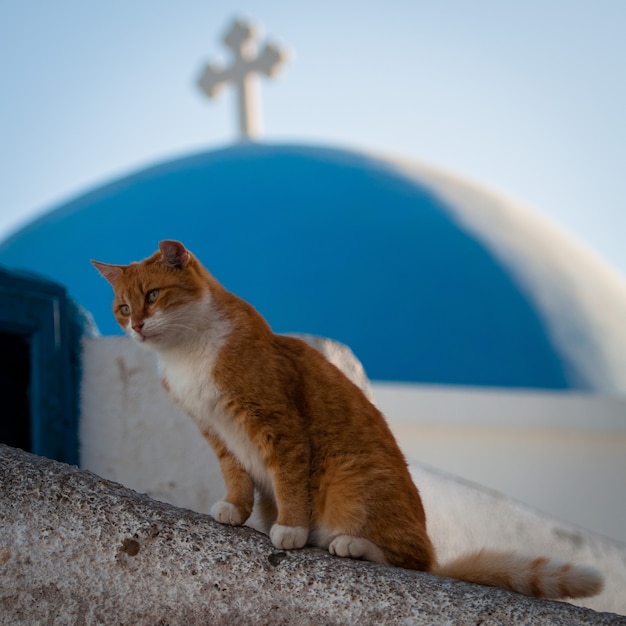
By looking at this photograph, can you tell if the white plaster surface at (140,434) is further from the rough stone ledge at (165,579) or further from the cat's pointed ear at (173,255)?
the rough stone ledge at (165,579)

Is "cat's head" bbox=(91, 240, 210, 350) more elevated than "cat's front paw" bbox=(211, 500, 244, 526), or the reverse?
"cat's head" bbox=(91, 240, 210, 350)

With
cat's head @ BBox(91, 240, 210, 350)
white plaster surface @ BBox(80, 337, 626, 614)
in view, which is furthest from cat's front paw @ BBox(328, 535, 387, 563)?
white plaster surface @ BBox(80, 337, 626, 614)

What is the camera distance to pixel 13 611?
155 cm

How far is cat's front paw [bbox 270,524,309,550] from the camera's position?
1.69 m

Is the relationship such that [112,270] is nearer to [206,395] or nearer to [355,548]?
[206,395]

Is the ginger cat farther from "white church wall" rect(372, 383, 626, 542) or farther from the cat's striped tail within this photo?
"white church wall" rect(372, 383, 626, 542)

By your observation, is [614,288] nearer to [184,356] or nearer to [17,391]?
[17,391]

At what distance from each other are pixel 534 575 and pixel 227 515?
2.08 feet

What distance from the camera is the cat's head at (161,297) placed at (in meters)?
1.88

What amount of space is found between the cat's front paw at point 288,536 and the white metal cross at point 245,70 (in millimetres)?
9158

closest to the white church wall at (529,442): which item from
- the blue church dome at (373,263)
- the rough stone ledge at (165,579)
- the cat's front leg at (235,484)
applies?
the blue church dome at (373,263)

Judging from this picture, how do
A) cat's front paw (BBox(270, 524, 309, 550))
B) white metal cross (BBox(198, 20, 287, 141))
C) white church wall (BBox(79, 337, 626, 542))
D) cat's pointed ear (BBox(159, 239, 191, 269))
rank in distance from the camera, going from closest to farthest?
cat's front paw (BBox(270, 524, 309, 550))
cat's pointed ear (BBox(159, 239, 191, 269))
white church wall (BBox(79, 337, 626, 542))
white metal cross (BBox(198, 20, 287, 141))

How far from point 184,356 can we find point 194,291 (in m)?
0.14

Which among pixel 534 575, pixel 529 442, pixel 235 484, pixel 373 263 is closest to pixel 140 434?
pixel 235 484
